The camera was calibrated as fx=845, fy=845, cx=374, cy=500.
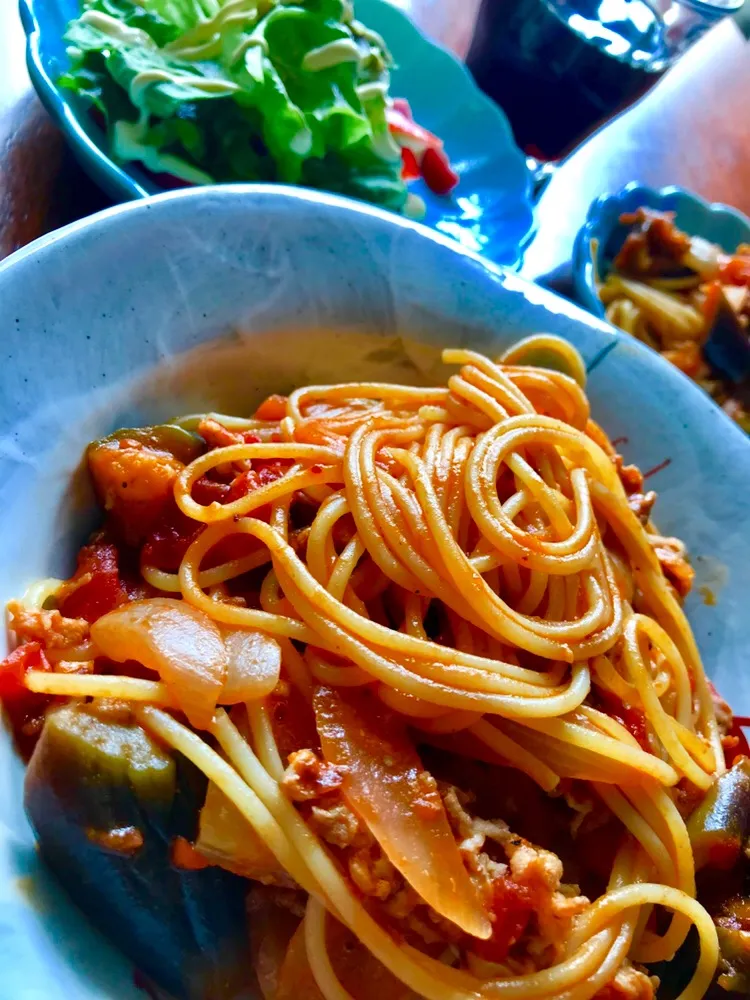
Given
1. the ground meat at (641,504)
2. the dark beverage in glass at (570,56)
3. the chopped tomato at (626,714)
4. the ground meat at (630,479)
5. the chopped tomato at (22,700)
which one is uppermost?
the dark beverage in glass at (570,56)

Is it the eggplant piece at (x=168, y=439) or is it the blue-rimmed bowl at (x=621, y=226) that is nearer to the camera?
the eggplant piece at (x=168, y=439)

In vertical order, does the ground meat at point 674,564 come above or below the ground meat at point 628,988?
above

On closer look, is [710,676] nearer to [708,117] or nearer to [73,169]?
[73,169]

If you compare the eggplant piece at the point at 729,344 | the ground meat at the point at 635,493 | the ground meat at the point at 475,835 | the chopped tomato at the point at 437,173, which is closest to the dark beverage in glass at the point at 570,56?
the chopped tomato at the point at 437,173

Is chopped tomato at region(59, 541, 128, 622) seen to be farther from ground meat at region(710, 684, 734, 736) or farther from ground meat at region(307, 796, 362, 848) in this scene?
ground meat at region(710, 684, 734, 736)

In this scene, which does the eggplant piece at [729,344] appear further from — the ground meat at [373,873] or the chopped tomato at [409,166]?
the ground meat at [373,873]

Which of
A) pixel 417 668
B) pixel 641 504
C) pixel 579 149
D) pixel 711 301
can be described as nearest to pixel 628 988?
pixel 417 668
